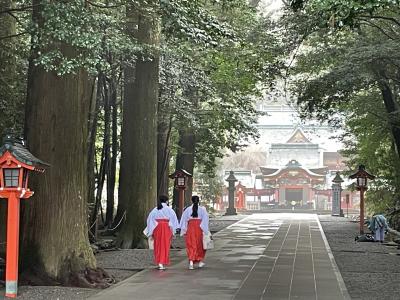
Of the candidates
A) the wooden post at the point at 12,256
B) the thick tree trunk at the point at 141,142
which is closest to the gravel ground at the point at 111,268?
the wooden post at the point at 12,256

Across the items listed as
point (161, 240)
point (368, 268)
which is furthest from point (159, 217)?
point (368, 268)

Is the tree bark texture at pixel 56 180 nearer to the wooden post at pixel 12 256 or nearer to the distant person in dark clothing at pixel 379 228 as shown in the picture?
the wooden post at pixel 12 256

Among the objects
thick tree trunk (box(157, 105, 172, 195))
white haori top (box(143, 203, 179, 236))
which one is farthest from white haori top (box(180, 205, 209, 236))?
thick tree trunk (box(157, 105, 172, 195))

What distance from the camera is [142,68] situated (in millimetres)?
15906

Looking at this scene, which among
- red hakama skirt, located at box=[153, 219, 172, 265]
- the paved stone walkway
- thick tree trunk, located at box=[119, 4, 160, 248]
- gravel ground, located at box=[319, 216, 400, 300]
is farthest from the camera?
thick tree trunk, located at box=[119, 4, 160, 248]

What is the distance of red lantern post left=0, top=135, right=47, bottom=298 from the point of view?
8531 mm

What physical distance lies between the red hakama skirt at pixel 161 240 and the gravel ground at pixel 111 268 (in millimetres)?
555

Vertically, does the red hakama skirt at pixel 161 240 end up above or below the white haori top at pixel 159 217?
below

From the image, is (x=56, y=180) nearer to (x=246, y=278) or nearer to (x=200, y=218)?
(x=200, y=218)

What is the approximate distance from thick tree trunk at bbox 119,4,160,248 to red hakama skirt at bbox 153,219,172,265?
13.2 feet

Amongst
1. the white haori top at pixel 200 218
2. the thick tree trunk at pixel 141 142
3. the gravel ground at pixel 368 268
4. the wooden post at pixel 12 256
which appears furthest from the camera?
the thick tree trunk at pixel 141 142

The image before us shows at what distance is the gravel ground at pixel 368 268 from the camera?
955 centimetres

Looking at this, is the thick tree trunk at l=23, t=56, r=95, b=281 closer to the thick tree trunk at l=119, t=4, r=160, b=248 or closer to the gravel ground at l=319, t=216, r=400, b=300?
the gravel ground at l=319, t=216, r=400, b=300

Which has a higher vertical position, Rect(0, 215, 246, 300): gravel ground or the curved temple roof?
the curved temple roof
